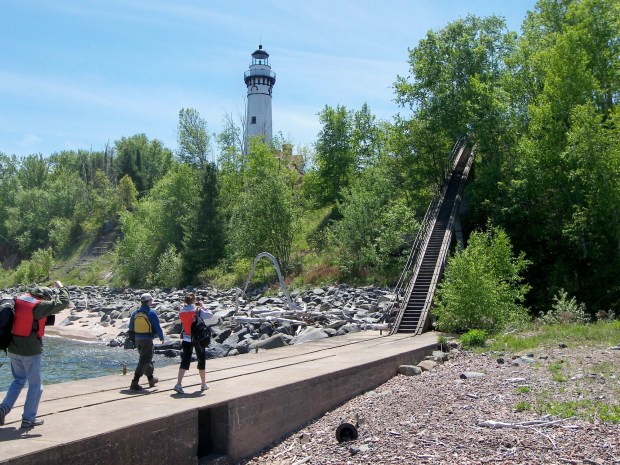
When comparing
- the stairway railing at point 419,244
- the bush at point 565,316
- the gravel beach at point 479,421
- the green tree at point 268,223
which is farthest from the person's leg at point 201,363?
the green tree at point 268,223

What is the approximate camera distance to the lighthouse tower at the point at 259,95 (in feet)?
239

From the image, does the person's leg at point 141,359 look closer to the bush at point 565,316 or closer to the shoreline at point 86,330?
the bush at point 565,316

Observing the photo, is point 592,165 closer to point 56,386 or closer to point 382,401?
point 382,401

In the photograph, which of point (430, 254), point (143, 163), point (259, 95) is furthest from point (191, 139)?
point (430, 254)

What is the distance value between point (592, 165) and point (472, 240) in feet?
29.7

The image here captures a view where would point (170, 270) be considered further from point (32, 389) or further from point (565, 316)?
point (32, 389)

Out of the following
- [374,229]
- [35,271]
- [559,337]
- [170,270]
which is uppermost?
[374,229]

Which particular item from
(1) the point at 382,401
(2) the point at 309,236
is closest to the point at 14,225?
(2) the point at 309,236

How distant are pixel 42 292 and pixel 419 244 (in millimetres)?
24603

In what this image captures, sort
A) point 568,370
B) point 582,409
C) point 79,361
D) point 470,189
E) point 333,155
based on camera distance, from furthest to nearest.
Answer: point 333,155
point 470,189
point 79,361
point 568,370
point 582,409

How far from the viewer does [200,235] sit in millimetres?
50938

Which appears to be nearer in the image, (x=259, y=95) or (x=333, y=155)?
(x=333, y=155)

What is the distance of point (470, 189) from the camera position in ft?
108

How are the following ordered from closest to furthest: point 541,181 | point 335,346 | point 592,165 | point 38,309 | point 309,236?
point 38,309 → point 335,346 → point 592,165 → point 541,181 → point 309,236
